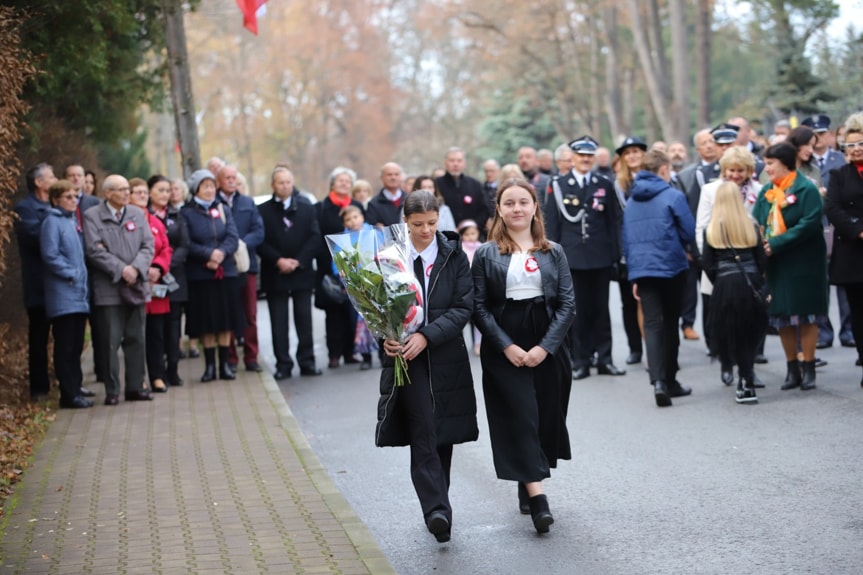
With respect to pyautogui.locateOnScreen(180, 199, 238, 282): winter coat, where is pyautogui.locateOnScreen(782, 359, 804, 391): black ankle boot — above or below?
below

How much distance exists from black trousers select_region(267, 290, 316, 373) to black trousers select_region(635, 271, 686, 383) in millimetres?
4869

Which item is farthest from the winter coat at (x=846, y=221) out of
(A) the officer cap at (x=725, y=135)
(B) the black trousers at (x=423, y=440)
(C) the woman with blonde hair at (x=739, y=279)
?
(B) the black trousers at (x=423, y=440)

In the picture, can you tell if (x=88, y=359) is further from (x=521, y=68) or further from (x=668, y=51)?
(x=668, y=51)

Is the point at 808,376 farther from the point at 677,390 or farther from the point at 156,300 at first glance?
the point at 156,300

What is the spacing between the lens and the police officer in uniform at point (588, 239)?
13.7 meters

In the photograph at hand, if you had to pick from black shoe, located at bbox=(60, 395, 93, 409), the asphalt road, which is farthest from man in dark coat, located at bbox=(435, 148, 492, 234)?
black shoe, located at bbox=(60, 395, 93, 409)

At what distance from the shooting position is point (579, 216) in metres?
13.7

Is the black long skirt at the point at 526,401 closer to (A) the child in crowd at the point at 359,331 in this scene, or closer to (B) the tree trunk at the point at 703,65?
(A) the child in crowd at the point at 359,331

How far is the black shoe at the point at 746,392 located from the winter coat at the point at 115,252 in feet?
19.4

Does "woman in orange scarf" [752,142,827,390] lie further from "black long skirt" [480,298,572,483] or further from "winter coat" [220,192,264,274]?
"winter coat" [220,192,264,274]

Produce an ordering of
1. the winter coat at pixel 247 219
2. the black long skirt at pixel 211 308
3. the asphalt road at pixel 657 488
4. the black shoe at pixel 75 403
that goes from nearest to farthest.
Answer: the asphalt road at pixel 657 488, the black shoe at pixel 75 403, the black long skirt at pixel 211 308, the winter coat at pixel 247 219

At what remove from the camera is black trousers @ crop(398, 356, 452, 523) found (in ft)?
24.6

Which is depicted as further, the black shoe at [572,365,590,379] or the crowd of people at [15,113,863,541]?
the black shoe at [572,365,590,379]

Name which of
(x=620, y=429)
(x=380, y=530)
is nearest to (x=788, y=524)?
(x=380, y=530)
